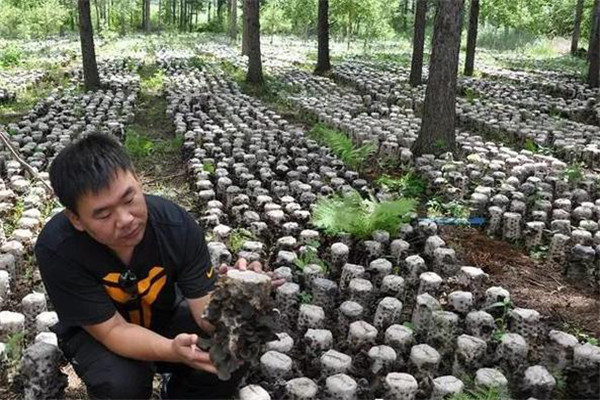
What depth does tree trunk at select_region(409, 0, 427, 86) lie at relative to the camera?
11727mm

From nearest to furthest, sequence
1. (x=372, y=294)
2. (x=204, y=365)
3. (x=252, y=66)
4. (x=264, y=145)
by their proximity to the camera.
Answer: (x=204, y=365) < (x=372, y=294) < (x=264, y=145) < (x=252, y=66)

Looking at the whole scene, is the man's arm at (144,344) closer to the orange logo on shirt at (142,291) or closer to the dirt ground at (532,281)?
the orange logo on shirt at (142,291)

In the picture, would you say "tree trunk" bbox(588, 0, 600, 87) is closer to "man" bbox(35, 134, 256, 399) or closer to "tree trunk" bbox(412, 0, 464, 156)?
"tree trunk" bbox(412, 0, 464, 156)

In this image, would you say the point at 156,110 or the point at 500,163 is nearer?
the point at 500,163

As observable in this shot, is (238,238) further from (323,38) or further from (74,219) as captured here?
(323,38)

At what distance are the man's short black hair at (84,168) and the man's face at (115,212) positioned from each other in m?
0.02

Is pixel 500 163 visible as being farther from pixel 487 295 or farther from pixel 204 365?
pixel 204 365

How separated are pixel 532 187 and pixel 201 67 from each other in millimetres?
11058

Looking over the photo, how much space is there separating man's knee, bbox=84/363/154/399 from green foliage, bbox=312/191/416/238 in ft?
7.16

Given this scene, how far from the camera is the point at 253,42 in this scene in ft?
38.0

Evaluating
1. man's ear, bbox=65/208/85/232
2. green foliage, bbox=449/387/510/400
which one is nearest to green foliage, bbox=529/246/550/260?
green foliage, bbox=449/387/510/400

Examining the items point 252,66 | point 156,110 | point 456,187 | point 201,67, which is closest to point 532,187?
point 456,187

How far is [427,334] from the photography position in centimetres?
342

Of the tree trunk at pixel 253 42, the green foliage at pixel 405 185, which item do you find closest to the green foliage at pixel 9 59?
the tree trunk at pixel 253 42
